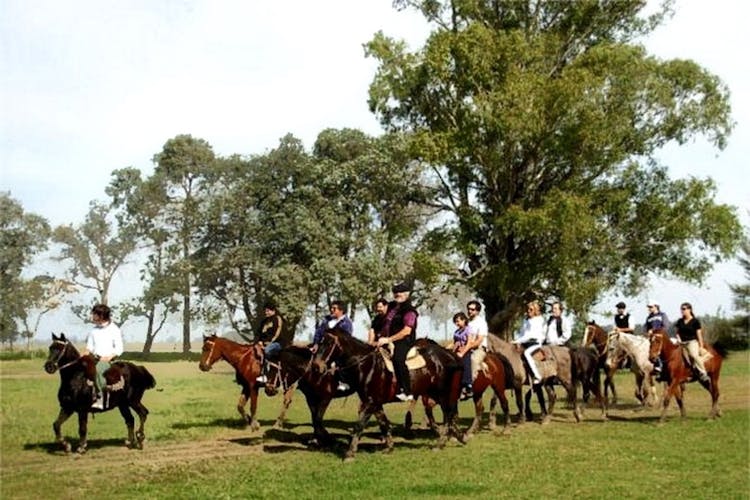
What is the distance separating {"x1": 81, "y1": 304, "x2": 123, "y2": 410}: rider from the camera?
15055mm

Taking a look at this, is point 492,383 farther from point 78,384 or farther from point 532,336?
point 78,384

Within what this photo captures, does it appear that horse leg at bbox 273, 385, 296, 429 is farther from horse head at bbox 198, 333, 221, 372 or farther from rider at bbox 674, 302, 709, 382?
rider at bbox 674, 302, 709, 382

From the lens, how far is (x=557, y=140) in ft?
101

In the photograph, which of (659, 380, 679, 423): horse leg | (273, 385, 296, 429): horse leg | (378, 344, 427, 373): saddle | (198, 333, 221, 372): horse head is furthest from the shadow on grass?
(659, 380, 679, 423): horse leg

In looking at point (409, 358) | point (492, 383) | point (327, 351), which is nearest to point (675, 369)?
point (492, 383)

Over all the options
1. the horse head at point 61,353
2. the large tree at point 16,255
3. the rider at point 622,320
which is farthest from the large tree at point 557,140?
the large tree at point 16,255

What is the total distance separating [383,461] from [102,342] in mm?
5756

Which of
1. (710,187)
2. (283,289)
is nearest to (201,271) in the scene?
(283,289)

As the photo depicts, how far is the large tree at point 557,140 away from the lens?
29984mm

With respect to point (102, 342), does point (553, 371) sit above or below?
below

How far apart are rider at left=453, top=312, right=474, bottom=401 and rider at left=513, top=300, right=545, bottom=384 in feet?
8.09

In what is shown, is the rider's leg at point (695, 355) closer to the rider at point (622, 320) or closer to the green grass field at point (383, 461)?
the green grass field at point (383, 461)

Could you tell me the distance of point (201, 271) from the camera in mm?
56406

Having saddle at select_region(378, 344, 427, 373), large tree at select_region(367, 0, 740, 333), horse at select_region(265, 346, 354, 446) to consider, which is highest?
large tree at select_region(367, 0, 740, 333)
